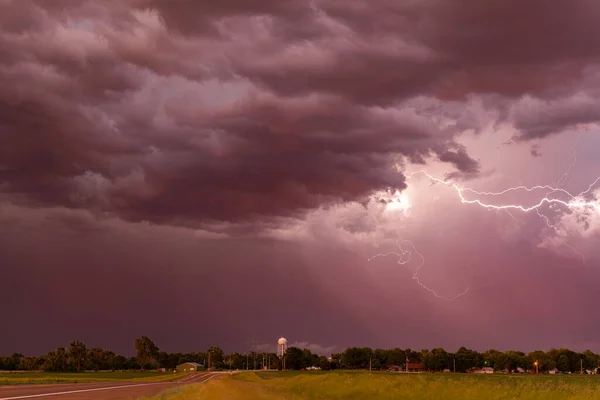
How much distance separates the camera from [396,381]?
5353cm

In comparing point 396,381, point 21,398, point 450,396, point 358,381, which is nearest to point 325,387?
point 358,381

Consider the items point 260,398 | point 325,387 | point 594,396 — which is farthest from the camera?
point 325,387

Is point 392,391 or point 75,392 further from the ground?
point 392,391

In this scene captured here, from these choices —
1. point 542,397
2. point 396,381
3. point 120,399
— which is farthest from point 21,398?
point 542,397

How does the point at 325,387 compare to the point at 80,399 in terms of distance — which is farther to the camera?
the point at 325,387

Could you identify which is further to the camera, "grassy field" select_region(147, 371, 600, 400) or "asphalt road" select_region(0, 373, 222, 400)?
"asphalt road" select_region(0, 373, 222, 400)

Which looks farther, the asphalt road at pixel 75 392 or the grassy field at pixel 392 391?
the asphalt road at pixel 75 392

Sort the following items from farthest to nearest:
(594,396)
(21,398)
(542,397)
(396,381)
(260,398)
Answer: (396,381) → (21,398) → (542,397) → (594,396) → (260,398)

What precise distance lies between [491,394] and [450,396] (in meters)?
2.66

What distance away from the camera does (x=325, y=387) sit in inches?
2282

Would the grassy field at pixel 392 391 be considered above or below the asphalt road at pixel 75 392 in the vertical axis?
above

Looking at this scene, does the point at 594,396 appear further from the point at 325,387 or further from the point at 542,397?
the point at 325,387

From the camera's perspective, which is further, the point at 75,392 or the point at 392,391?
the point at 75,392

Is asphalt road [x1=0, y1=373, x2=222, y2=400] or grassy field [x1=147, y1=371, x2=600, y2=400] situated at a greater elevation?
grassy field [x1=147, y1=371, x2=600, y2=400]
